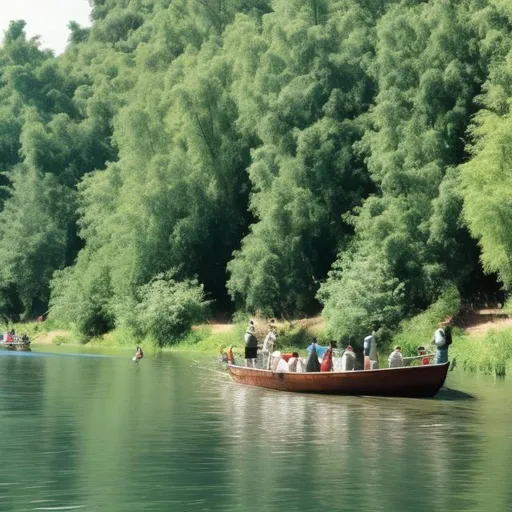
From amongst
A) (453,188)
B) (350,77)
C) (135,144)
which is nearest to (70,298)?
(135,144)

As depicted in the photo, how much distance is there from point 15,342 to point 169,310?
30.0ft

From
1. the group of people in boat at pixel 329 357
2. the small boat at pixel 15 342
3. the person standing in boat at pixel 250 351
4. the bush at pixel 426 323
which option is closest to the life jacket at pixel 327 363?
the group of people in boat at pixel 329 357

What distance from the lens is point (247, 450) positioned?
24.1 metres

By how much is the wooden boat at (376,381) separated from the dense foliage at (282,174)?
525 inches

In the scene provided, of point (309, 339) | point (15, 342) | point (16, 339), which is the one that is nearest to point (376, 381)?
point (309, 339)

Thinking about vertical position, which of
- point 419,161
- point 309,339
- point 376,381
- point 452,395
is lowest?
point 452,395

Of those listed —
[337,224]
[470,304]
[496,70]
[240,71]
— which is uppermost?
[240,71]

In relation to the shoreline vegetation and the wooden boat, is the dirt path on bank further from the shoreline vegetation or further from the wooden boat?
the wooden boat

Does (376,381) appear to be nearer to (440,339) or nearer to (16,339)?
(440,339)

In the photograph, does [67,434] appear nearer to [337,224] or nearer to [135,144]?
[337,224]

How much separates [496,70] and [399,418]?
2833cm

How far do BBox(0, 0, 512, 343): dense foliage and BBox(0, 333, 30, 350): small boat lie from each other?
5.16 metres

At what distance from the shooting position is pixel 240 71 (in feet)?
239

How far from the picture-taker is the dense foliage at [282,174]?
57.6m
